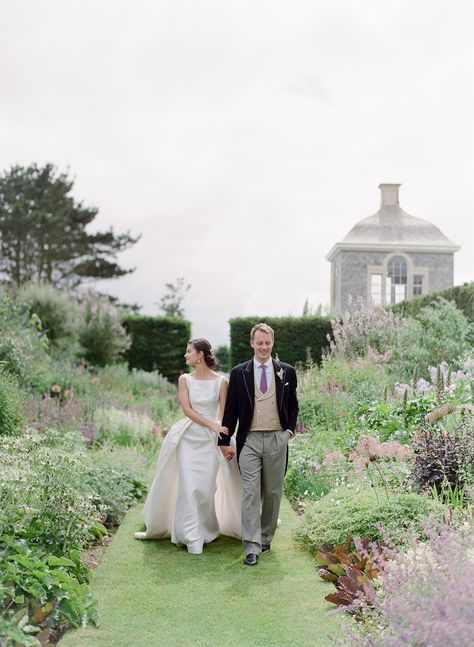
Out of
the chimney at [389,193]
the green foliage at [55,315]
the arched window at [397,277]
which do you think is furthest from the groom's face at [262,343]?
the chimney at [389,193]

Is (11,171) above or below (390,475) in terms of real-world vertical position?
above

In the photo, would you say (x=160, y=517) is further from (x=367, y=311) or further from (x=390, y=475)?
(x=367, y=311)

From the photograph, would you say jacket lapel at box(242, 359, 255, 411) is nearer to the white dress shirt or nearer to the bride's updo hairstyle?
the white dress shirt

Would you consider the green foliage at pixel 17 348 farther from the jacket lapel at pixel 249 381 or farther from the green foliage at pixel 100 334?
the jacket lapel at pixel 249 381

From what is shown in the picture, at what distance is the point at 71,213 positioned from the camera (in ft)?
105

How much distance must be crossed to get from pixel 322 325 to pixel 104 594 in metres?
16.8

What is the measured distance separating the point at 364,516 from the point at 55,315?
14.3 m

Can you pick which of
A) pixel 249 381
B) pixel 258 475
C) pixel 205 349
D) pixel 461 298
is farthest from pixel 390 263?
pixel 258 475

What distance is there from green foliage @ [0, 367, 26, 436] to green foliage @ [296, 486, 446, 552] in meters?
4.09

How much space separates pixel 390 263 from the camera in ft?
96.1

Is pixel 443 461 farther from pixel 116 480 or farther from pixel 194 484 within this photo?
pixel 116 480

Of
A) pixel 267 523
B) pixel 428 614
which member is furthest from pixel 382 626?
pixel 267 523

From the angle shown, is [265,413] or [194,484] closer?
[265,413]

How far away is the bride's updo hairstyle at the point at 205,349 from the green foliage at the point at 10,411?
3.33m
